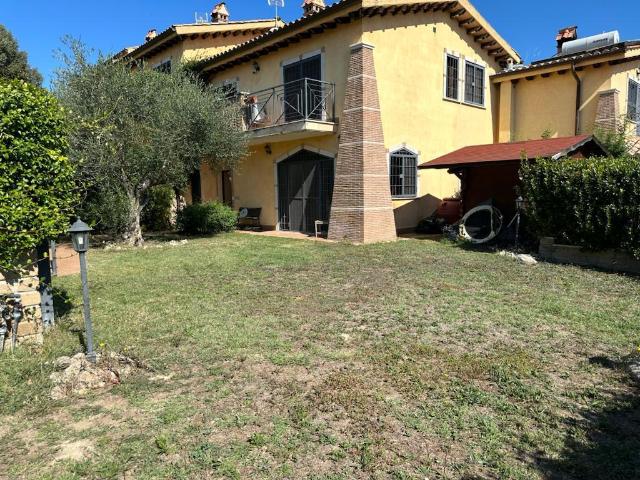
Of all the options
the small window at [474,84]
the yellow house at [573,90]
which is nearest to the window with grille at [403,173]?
the small window at [474,84]

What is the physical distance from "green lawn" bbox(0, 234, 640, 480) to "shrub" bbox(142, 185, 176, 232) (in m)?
10.8

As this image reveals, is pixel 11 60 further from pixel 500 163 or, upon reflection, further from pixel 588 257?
pixel 588 257

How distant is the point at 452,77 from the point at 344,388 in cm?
1458

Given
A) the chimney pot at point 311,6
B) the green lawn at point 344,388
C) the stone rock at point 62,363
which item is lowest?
the green lawn at point 344,388

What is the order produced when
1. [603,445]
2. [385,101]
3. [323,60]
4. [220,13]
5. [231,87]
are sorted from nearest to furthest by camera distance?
[603,445], [385,101], [323,60], [231,87], [220,13]

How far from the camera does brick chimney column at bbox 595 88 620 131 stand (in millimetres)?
14250

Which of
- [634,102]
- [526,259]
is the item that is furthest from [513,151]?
[634,102]

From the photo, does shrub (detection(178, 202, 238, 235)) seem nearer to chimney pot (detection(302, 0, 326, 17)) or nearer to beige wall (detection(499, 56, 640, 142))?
chimney pot (detection(302, 0, 326, 17))

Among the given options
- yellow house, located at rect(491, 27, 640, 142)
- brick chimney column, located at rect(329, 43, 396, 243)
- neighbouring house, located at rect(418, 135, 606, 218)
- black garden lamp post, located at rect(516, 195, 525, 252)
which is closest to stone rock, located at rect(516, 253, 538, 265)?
black garden lamp post, located at rect(516, 195, 525, 252)

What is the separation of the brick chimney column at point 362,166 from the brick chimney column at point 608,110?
7.75 m

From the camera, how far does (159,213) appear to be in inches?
697

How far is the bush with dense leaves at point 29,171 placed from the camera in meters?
4.10

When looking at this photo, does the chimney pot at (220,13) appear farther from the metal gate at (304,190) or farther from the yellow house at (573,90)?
the yellow house at (573,90)

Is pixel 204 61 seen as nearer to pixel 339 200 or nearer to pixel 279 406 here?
pixel 339 200
